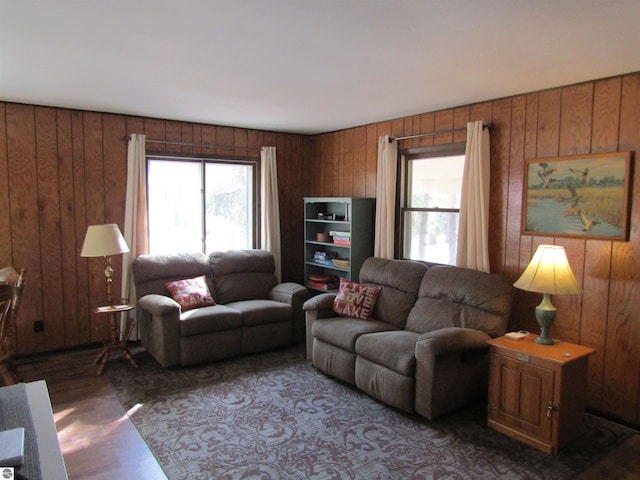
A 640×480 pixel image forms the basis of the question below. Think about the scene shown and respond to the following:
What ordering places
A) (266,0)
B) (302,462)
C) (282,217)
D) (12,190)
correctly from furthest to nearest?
(282,217) → (12,190) → (302,462) → (266,0)

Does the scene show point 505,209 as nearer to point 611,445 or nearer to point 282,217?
point 611,445

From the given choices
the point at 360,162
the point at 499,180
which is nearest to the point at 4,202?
the point at 360,162

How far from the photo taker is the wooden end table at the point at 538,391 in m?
2.81

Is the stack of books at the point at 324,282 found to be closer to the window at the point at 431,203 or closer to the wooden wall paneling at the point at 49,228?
the window at the point at 431,203

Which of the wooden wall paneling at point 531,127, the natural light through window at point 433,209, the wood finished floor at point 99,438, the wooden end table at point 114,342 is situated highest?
the wooden wall paneling at point 531,127

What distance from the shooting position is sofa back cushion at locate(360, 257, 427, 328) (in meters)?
4.14

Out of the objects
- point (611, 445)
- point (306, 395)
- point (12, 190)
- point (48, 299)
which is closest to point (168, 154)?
point (12, 190)

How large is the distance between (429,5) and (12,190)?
402 centimetres

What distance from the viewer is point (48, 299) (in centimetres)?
442

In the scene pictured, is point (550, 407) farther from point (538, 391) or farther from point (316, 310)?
point (316, 310)

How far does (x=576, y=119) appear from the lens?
3.35m

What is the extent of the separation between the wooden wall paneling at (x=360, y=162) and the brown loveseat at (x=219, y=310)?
1.32m

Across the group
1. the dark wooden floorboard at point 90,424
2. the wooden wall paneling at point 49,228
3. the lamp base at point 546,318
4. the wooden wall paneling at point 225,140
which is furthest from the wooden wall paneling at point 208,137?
the lamp base at point 546,318

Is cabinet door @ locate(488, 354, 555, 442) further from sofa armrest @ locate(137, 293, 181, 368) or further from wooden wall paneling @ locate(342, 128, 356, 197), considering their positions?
wooden wall paneling @ locate(342, 128, 356, 197)
